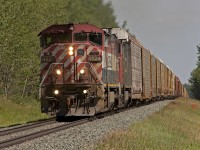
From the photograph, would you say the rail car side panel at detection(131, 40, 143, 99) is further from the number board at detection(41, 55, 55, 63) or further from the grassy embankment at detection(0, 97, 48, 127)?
the number board at detection(41, 55, 55, 63)

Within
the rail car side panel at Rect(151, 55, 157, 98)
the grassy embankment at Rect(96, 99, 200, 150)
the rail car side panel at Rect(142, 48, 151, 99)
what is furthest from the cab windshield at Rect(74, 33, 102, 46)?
the rail car side panel at Rect(151, 55, 157, 98)

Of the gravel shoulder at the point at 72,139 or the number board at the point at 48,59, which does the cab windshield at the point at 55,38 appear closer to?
the number board at the point at 48,59

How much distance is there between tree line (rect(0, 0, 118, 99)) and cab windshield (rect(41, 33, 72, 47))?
5.52 m

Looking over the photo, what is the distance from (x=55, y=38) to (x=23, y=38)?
9630 mm

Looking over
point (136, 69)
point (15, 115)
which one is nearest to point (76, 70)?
point (15, 115)

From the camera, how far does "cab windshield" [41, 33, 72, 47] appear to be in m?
16.9

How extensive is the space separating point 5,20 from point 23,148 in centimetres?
1398

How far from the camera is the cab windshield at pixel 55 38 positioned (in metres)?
16.9

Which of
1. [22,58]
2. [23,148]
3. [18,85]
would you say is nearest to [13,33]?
[22,58]

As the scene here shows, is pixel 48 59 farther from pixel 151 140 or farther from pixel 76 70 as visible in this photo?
pixel 151 140

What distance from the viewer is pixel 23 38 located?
85.8 feet

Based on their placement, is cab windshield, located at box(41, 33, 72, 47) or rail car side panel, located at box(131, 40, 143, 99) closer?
cab windshield, located at box(41, 33, 72, 47)

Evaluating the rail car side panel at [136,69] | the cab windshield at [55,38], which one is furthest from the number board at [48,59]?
the rail car side panel at [136,69]

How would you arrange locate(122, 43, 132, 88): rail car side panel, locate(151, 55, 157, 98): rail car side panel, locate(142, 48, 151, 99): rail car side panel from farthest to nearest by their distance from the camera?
locate(151, 55, 157, 98): rail car side panel
locate(142, 48, 151, 99): rail car side panel
locate(122, 43, 132, 88): rail car side panel
